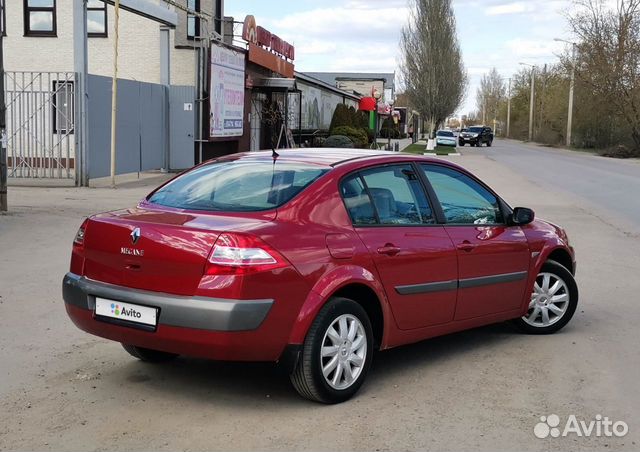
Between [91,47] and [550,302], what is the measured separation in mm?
21791

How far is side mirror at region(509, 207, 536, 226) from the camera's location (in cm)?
584

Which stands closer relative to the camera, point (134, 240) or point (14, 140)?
point (134, 240)

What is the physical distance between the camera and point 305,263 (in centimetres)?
426

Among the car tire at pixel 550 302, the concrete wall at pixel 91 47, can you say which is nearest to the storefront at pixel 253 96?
the concrete wall at pixel 91 47

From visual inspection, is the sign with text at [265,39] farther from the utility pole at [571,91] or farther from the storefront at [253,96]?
the utility pole at [571,91]

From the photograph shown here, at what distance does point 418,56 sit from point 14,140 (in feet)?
153

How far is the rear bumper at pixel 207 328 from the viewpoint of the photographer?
404cm

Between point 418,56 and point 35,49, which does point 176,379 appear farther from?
point 418,56

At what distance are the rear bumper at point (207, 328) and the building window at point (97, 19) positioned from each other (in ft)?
71.7

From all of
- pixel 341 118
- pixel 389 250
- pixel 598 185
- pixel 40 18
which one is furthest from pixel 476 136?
pixel 389 250

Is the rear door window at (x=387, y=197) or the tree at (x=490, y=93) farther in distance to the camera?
the tree at (x=490, y=93)

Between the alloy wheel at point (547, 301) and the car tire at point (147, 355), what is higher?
the alloy wheel at point (547, 301)

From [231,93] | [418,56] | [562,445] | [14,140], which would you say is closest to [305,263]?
[562,445]

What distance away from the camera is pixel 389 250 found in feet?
15.6
